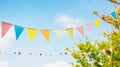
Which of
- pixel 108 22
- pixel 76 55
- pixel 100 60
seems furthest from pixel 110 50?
pixel 108 22

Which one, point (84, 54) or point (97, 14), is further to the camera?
point (84, 54)

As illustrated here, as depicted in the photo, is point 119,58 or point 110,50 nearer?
point 119,58

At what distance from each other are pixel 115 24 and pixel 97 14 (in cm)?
108

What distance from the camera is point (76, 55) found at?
24.0m

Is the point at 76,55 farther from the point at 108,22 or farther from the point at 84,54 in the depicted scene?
the point at 108,22

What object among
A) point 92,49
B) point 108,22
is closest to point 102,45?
point 92,49

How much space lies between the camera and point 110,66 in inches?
781

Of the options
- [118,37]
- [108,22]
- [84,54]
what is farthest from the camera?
[84,54]

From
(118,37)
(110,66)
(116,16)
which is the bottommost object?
(110,66)

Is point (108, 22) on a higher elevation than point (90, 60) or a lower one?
higher

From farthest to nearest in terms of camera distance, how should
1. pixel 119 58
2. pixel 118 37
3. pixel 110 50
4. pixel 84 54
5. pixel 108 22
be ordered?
pixel 84 54
pixel 110 50
pixel 119 58
pixel 108 22
pixel 118 37

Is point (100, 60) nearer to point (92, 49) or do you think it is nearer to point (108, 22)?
point (92, 49)

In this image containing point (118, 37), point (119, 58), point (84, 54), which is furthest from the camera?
point (84, 54)

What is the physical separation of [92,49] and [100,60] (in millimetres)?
1484
